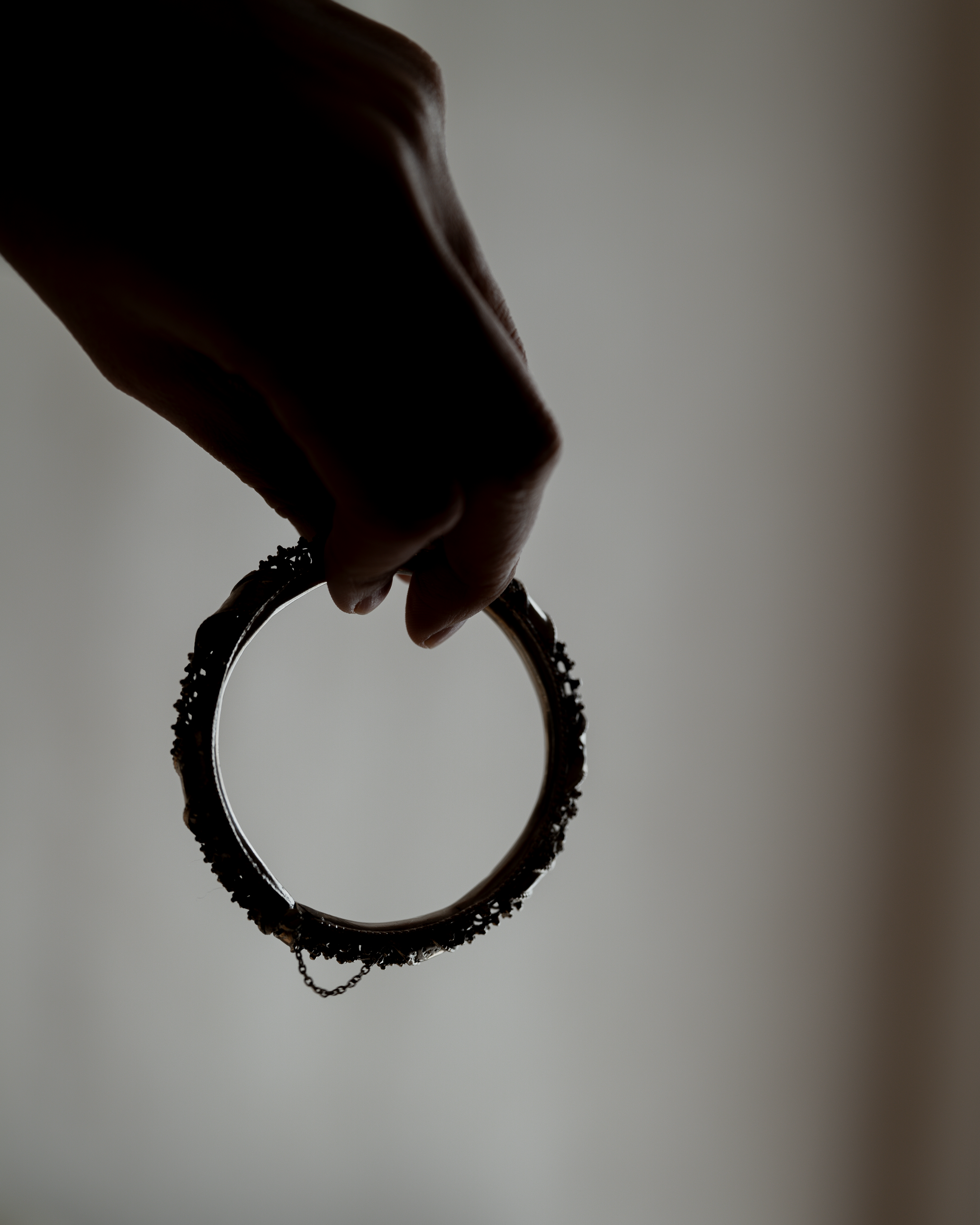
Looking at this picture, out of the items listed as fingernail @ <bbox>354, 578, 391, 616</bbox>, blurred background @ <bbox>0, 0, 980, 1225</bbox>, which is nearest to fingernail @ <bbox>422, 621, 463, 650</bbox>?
fingernail @ <bbox>354, 578, 391, 616</bbox>

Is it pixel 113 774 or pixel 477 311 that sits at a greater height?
pixel 477 311

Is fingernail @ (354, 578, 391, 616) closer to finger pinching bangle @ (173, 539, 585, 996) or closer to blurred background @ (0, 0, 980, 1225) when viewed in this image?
finger pinching bangle @ (173, 539, 585, 996)

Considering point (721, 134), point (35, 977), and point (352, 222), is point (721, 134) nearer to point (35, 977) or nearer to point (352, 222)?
point (352, 222)

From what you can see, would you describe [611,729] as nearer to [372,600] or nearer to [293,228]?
[372,600]

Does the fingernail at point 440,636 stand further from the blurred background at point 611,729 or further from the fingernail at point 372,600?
the blurred background at point 611,729

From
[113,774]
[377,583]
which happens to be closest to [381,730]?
[113,774]

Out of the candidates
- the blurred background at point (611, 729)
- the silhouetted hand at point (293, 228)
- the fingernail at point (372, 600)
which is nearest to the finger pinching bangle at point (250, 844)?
the fingernail at point (372, 600)
